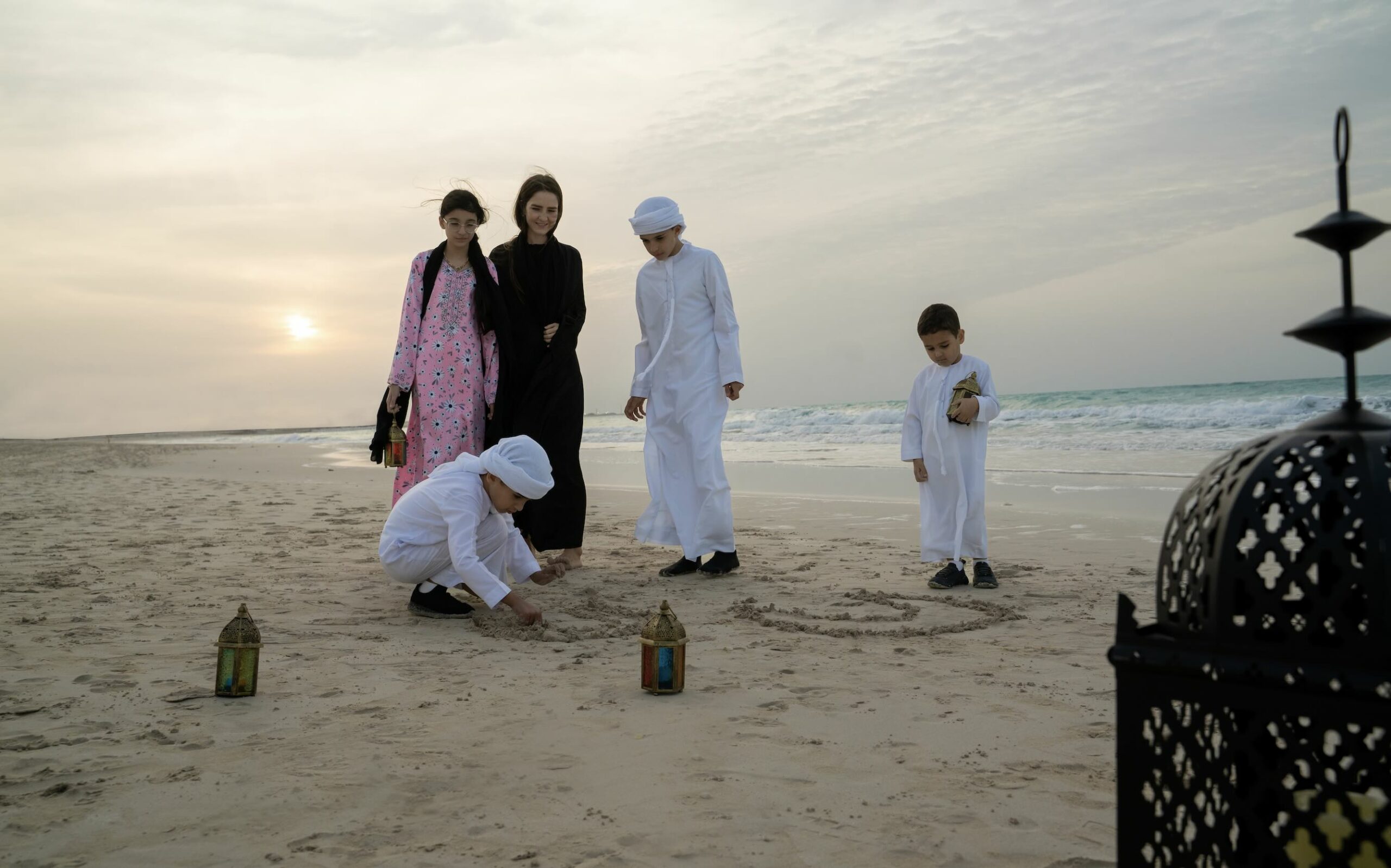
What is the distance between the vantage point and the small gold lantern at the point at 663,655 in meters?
3.32

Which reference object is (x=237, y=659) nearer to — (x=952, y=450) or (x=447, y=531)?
(x=447, y=531)

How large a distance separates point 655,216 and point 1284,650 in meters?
5.27

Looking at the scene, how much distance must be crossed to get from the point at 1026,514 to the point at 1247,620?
7615 millimetres

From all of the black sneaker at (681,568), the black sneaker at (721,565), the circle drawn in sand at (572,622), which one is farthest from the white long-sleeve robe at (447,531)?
the black sneaker at (721,565)

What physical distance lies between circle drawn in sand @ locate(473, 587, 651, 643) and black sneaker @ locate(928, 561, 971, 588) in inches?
65.6

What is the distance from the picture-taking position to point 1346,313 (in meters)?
1.34

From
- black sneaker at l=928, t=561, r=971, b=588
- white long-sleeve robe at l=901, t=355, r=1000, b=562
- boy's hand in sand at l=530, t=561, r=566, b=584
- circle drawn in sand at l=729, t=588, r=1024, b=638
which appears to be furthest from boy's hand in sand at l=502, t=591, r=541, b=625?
white long-sleeve robe at l=901, t=355, r=1000, b=562

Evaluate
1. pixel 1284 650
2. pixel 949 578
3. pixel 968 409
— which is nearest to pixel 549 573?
pixel 949 578

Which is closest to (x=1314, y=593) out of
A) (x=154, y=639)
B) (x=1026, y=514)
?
(x=154, y=639)

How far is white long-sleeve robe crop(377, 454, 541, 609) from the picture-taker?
444 cm

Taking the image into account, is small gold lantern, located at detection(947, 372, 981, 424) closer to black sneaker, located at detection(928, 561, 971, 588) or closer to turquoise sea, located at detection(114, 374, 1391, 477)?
black sneaker, located at detection(928, 561, 971, 588)

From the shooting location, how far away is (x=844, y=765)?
2.71 m

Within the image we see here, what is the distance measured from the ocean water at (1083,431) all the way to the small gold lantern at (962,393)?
3.43 meters

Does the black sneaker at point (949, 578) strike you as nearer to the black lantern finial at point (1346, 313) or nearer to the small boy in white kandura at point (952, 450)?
the small boy in white kandura at point (952, 450)
